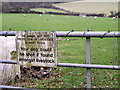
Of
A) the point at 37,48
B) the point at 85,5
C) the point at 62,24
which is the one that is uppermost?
the point at 62,24

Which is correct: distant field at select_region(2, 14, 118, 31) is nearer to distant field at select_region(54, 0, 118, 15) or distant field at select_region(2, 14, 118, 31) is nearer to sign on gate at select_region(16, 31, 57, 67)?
distant field at select_region(54, 0, 118, 15)

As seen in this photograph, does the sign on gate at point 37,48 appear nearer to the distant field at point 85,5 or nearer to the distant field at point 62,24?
the distant field at point 85,5

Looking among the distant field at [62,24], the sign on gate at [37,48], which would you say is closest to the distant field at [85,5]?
the distant field at [62,24]

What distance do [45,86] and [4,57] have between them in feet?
2.49

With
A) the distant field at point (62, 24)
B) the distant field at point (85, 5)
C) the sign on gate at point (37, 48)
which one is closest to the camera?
the sign on gate at point (37, 48)

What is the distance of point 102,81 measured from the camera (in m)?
4.31

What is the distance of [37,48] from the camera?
9.25 feet

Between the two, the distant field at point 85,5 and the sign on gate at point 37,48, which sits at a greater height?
the distant field at point 85,5

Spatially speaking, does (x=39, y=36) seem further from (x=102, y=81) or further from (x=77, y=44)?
(x=77, y=44)

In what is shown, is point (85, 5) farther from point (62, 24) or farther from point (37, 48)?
point (62, 24)

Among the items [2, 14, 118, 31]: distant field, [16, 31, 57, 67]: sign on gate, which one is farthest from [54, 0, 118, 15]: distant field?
[16, 31, 57, 67]: sign on gate

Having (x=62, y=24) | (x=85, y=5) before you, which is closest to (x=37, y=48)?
(x=85, y=5)

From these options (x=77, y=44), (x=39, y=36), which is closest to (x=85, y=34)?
(x=39, y=36)

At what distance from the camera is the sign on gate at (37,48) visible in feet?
9.10
